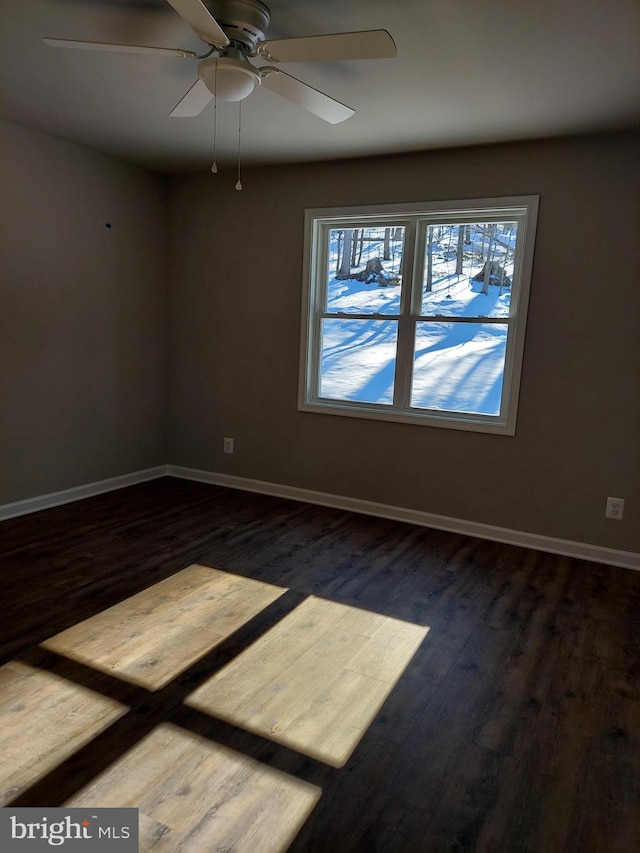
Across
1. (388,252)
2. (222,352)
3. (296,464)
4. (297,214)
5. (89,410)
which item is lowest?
(296,464)

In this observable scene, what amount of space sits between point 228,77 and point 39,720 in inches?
99.1

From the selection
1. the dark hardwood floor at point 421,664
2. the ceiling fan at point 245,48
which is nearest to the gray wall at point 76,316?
the dark hardwood floor at point 421,664

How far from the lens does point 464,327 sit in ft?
13.0

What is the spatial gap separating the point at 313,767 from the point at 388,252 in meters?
3.41

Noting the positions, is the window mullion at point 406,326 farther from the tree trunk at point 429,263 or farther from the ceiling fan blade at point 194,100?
the ceiling fan blade at point 194,100

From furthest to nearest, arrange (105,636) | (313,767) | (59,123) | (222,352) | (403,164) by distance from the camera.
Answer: (222,352) < (403,164) < (59,123) < (105,636) < (313,767)

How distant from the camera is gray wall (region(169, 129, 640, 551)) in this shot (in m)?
3.45

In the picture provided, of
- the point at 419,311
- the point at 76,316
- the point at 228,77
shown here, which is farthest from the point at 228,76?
the point at 76,316

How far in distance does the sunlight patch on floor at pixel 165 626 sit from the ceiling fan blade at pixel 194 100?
2.38 meters

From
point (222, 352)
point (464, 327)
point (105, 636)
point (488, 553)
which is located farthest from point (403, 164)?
point (105, 636)

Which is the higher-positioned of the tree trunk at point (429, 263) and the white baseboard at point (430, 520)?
the tree trunk at point (429, 263)

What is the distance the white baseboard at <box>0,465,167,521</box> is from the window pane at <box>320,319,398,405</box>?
5.77 feet

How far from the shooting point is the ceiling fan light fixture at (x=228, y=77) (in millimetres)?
2240

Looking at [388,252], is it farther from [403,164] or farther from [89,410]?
[89,410]
